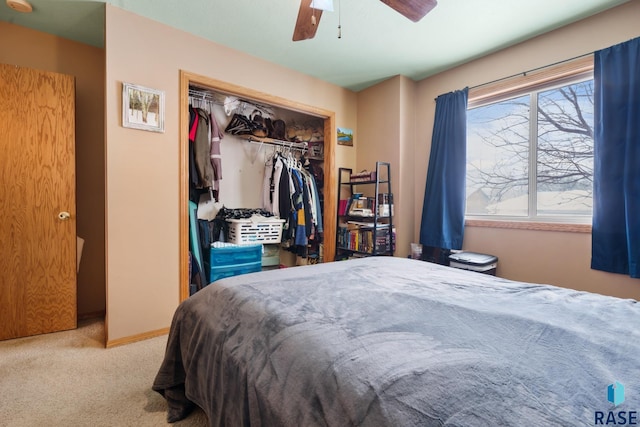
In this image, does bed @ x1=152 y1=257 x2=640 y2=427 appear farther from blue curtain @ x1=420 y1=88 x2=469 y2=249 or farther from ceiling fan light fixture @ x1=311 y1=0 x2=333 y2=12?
A: blue curtain @ x1=420 y1=88 x2=469 y2=249

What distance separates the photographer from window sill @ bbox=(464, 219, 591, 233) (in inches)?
89.7

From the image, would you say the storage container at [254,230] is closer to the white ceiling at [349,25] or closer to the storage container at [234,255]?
the storage container at [234,255]

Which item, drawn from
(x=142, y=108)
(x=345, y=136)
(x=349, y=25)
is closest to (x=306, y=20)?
(x=349, y=25)

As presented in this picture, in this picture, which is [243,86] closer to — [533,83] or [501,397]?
[533,83]

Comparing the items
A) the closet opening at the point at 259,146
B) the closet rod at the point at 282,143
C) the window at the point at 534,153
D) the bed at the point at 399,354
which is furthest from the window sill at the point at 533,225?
the closet rod at the point at 282,143

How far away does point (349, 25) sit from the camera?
2.36 metres

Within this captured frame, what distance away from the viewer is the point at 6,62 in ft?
7.68

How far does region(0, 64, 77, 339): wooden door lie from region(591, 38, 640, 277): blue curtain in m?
4.01

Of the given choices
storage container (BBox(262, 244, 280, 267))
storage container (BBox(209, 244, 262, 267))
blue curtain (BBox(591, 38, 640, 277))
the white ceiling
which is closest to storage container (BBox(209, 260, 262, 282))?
storage container (BBox(209, 244, 262, 267))

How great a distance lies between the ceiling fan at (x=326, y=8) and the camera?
1441 millimetres

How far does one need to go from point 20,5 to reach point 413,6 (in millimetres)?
2658

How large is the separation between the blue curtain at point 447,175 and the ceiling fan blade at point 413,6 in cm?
170

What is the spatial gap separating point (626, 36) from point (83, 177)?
4.41m

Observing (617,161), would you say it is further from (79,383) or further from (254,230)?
(79,383)
